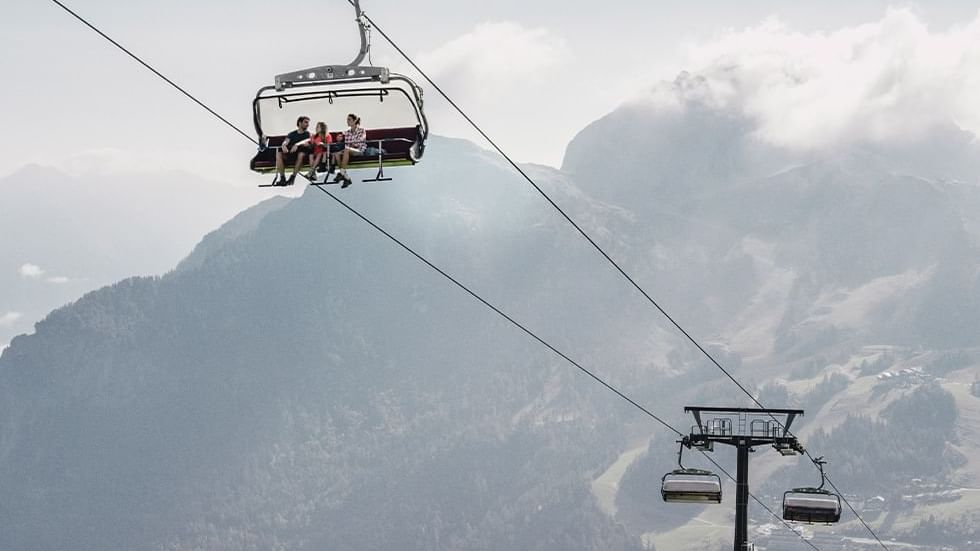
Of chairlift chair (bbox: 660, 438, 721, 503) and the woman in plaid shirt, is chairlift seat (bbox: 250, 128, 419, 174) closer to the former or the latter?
the woman in plaid shirt

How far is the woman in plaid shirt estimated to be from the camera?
3441 cm

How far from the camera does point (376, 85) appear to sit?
32969 mm

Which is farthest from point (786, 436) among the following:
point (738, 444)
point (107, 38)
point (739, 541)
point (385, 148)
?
point (107, 38)

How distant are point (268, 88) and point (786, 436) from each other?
36571 millimetres

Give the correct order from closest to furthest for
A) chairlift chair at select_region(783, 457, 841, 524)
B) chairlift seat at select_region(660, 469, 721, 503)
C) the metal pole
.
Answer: the metal pole < chairlift seat at select_region(660, 469, 721, 503) < chairlift chair at select_region(783, 457, 841, 524)

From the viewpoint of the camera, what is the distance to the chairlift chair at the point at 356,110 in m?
32.9

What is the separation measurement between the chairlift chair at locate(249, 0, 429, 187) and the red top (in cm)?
19

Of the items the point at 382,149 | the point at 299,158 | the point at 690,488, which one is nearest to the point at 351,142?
the point at 382,149

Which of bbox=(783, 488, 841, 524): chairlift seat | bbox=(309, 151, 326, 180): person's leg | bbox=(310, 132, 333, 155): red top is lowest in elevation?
bbox=(783, 488, 841, 524): chairlift seat

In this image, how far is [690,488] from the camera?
58.7 m

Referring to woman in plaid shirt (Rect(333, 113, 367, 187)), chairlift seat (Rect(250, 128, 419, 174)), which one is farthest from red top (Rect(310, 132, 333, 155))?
woman in plaid shirt (Rect(333, 113, 367, 187))

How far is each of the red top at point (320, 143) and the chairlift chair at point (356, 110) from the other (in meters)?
0.19

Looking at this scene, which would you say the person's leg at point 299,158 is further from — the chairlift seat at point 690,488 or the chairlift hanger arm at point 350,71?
the chairlift seat at point 690,488

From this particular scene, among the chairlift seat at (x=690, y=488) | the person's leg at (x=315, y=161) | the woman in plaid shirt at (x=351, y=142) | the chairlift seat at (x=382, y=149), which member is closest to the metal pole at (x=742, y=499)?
the chairlift seat at (x=690, y=488)
